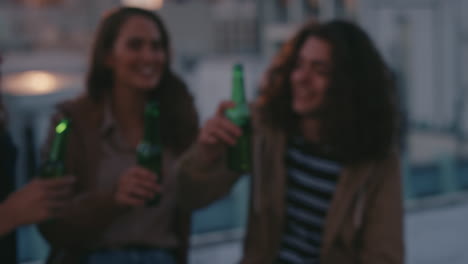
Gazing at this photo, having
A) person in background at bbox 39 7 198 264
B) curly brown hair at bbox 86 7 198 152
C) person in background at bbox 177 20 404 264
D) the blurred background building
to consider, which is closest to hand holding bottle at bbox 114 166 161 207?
person in background at bbox 39 7 198 264

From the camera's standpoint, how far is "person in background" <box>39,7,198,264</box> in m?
1.27

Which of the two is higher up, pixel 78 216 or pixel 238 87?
pixel 238 87

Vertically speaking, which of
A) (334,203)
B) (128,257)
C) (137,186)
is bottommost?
(128,257)

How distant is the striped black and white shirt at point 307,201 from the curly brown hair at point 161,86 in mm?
380

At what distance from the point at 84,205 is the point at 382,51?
2.23 metres

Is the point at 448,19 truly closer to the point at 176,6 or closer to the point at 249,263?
the point at 176,6

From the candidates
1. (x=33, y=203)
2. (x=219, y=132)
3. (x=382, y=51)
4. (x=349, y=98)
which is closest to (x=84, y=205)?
(x=33, y=203)

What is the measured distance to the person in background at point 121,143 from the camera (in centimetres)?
127

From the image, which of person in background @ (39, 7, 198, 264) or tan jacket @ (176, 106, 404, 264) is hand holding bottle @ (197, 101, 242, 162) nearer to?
tan jacket @ (176, 106, 404, 264)

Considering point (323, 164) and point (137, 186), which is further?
point (323, 164)

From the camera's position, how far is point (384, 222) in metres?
1.26

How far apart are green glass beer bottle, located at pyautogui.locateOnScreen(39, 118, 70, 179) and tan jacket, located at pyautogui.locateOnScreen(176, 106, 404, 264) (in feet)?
1.09

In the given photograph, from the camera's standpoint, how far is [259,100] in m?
1.52

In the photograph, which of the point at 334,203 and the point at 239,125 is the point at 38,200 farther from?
the point at 334,203
